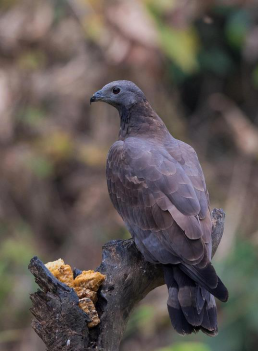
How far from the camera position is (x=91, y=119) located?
7.56 meters

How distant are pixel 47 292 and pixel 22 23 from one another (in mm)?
4923

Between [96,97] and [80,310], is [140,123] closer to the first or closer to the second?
[96,97]

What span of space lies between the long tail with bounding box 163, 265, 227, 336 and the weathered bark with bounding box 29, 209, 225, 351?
0.70ft

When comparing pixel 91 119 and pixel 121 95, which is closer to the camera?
pixel 121 95

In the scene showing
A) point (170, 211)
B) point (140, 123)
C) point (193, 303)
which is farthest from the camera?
point (140, 123)

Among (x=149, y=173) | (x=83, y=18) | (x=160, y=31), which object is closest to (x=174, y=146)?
(x=149, y=173)

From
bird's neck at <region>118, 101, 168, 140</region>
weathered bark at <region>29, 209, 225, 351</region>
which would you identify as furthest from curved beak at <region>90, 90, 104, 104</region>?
weathered bark at <region>29, 209, 225, 351</region>

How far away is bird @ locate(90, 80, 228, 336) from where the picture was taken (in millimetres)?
3074

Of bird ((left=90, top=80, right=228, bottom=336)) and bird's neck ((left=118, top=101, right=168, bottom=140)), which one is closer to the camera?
bird ((left=90, top=80, right=228, bottom=336))

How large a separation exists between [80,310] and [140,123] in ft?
5.10

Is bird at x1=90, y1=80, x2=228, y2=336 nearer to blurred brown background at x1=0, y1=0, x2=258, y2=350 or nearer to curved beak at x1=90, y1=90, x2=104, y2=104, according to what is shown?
curved beak at x1=90, y1=90, x2=104, y2=104

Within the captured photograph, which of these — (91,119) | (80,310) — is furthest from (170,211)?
(91,119)

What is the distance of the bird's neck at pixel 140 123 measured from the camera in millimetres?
4109

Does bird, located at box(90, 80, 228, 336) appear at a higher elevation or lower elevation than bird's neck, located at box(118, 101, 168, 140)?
lower
